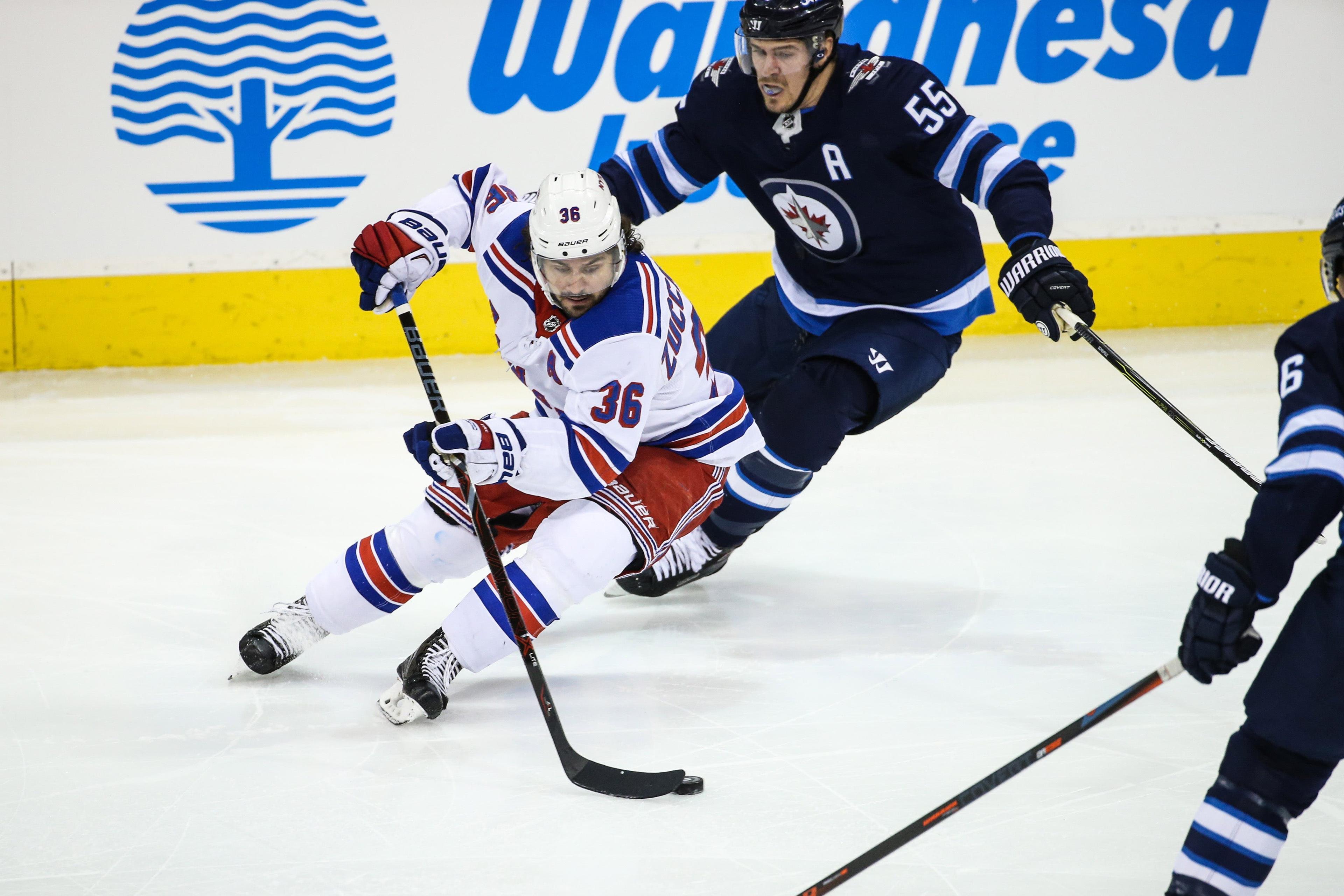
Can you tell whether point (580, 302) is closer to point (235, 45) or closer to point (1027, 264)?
point (1027, 264)

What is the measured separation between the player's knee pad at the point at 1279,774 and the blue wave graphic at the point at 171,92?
15.6 feet

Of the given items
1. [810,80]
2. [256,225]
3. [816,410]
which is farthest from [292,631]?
[256,225]

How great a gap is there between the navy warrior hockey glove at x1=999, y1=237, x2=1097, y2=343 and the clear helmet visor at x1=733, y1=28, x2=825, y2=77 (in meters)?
0.55

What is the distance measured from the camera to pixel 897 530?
10.9 ft

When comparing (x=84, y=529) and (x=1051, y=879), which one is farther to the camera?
(x=84, y=529)

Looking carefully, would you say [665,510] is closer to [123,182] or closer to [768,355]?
[768,355]

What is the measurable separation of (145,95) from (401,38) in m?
1.01

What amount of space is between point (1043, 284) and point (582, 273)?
85 cm

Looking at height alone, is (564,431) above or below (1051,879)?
above

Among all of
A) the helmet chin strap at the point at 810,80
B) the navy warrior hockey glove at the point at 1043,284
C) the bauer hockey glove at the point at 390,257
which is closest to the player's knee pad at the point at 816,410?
the navy warrior hockey glove at the point at 1043,284

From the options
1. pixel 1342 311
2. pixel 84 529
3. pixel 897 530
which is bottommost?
pixel 84 529

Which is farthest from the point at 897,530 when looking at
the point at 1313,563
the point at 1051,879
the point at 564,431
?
the point at 1051,879

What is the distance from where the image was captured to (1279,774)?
4.73ft

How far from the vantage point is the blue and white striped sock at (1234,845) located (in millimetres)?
1429
